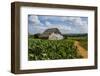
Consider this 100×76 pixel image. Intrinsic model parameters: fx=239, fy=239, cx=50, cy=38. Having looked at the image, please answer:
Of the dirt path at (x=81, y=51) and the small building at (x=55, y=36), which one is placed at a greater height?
the small building at (x=55, y=36)

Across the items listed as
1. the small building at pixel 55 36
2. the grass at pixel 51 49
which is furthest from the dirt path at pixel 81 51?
the small building at pixel 55 36

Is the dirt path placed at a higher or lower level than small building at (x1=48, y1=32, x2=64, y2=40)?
lower

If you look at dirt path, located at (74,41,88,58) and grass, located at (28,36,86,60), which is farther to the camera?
dirt path, located at (74,41,88,58)

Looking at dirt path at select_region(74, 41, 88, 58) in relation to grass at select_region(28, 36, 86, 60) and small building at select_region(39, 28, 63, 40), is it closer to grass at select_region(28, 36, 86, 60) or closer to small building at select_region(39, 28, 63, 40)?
grass at select_region(28, 36, 86, 60)

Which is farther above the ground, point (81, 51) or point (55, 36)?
point (55, 36)

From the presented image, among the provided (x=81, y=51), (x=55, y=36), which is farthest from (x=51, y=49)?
(x=81, y=51)

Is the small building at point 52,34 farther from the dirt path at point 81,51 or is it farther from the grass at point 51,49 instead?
the dirt path at point 81,51

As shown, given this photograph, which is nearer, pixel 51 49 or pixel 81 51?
pixel 51 49

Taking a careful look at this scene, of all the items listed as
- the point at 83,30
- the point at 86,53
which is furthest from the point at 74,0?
the point at 86,53

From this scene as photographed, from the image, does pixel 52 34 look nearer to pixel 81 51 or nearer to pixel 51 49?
pixel 51 49

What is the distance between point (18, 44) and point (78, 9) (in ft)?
1.77

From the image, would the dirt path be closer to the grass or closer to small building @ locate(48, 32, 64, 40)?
the grass

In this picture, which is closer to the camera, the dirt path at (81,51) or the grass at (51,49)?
the grass at (51,49)

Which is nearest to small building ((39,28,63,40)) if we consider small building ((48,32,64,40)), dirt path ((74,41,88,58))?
small building ((48,32,64,40))
